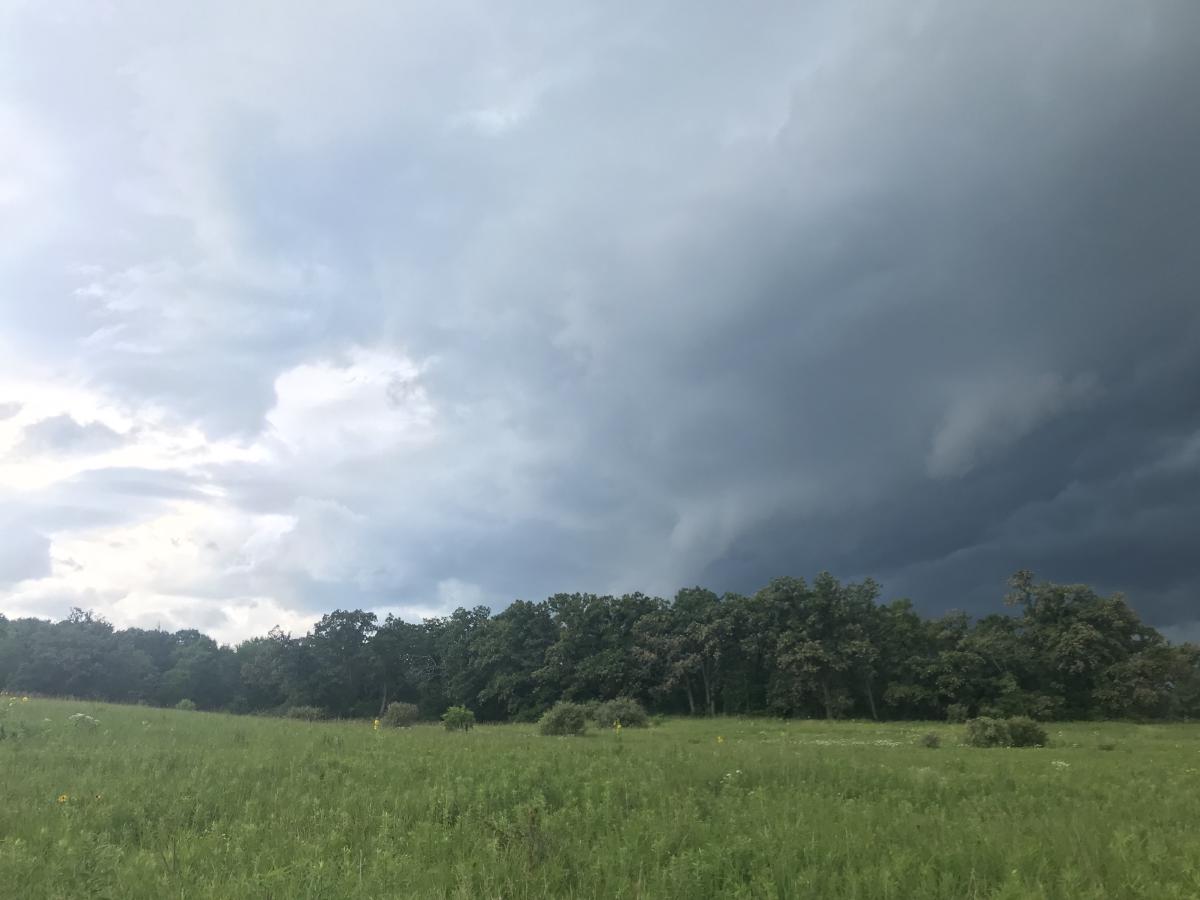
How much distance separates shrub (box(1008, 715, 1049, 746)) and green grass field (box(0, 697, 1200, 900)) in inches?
496

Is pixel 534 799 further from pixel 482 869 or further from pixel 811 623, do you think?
pixel 811 623

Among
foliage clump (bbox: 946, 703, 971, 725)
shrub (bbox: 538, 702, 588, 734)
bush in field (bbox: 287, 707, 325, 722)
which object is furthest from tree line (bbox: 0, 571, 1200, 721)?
shrub (bbox: 538, 702, 588, 734)

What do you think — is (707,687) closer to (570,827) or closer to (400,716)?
(400,716)

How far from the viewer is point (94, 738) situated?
1652 centimetres

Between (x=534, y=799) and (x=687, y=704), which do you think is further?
(x=687, y=704)

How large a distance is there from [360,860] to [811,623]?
206ft

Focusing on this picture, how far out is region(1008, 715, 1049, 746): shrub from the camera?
1003 inches

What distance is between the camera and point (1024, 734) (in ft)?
84.4

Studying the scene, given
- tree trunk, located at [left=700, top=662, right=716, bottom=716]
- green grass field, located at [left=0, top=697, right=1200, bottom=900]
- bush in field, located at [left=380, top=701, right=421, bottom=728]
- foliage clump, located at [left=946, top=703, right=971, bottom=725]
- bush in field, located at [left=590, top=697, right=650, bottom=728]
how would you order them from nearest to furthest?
1. green grass field, located at [left=0, top=697, right=1200, bottom=900]
2. bush in field, located at [left=380, top=701, right=421, bottom=728]
3. bush in field, located at [left=590, top=697, right=650, bottom=728]
4. foliage clump, located at [left=946, top=703, right=971, bottom=725]
5. tree trunk, located at [left=700, top=662, right=716, bottom=716]

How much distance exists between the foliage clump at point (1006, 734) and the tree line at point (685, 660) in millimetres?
29135

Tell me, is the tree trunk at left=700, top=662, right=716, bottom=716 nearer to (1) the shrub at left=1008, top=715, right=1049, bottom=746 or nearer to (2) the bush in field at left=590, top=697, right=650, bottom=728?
(2) the bush in field at left=590, top=697, right=650, bottom=728

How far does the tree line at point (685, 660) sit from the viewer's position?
5812 cm

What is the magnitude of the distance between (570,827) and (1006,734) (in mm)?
23744

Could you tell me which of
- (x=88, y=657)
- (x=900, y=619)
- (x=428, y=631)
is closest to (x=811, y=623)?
(x=900, y=619)
